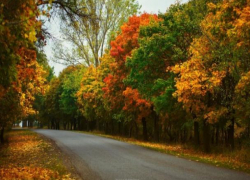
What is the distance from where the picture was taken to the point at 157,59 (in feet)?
70.3

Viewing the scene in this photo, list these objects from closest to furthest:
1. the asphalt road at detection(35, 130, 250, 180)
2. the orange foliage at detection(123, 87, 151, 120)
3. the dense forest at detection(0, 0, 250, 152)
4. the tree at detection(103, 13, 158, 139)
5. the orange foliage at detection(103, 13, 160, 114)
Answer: the dense forest at detection(0, 0, 250, 152) < the asphalt road at detection(35, 130, 250, 180) < the orange foliage at detection(123, 87, 151, 120) < the orange foliage at detection(103, 13, 160, 114) < the tree at detection(103, 13, 158, 139)

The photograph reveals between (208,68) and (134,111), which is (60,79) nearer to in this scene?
(134,111)

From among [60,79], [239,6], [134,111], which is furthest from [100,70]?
[60,79]

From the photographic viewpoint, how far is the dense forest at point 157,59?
705 centimetres

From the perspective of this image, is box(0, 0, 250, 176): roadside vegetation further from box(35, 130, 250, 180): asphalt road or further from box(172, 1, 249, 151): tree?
box(35, 130, 250, 180): asphalt road

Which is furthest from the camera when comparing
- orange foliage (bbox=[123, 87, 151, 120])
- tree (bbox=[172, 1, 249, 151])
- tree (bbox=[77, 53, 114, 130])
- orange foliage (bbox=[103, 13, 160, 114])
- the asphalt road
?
tree (bbox=[77, 53, 114, 130])

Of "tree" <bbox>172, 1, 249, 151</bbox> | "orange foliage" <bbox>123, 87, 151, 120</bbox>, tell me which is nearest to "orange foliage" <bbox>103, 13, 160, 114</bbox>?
"orange foliage" <bbox>123, 87, 151, 120</bbox>

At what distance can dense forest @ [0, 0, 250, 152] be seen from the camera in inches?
278

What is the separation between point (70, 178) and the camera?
31.7 feet

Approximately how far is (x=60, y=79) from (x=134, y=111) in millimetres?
42674

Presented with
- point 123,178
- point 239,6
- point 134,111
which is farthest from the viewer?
point 134,111

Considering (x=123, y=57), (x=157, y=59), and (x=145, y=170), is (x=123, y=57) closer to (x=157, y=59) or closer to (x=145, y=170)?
(x=157, y=59)

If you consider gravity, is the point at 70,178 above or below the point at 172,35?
below

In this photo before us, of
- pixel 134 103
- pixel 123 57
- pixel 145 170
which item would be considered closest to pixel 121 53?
pixel 123 57
